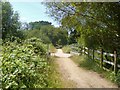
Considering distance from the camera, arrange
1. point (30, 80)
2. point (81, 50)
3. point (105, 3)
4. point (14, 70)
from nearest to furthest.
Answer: point (14, 70) → point (30, 80) → point (105, 3) → point (81, 50)

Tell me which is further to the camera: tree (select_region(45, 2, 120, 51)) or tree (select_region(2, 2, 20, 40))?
tree (select_region(2, 2, 20, 40))

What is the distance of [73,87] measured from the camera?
7.75 metres

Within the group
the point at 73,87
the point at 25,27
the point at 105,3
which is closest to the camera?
the point at 73,87

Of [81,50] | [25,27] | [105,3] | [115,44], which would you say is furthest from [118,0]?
[25,27]

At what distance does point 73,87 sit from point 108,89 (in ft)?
3.40

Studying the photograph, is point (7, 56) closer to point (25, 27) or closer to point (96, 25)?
point (96, 25)

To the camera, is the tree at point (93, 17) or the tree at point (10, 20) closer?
the tree at point (93, 17)

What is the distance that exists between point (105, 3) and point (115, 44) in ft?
7.52

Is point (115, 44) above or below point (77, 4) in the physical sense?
below

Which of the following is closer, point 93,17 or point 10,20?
point 93,17

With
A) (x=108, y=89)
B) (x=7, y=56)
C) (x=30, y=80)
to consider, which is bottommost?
(x=108, y=89)

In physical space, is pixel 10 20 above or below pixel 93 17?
above

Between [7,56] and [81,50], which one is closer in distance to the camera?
[7,56]

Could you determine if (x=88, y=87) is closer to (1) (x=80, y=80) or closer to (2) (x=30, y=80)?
(1) (x=80, y=80)
